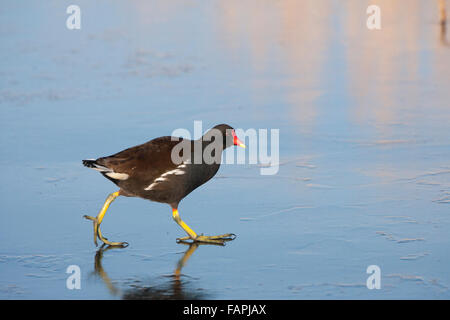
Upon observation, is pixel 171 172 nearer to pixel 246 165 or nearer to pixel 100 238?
pixel 100 238

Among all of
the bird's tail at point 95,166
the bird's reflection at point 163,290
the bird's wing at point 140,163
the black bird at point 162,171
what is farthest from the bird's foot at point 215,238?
the bird's tail at point 95,166

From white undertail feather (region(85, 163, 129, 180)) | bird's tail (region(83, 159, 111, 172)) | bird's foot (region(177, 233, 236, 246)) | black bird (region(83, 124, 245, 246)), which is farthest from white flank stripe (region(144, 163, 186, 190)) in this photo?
bird's foot (region(177, 233, 236, 246))

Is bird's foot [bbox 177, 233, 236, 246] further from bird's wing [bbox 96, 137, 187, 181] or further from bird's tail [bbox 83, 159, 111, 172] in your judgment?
bird's tail [bbox 83, 159, 111, 172]

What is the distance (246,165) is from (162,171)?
2142 millimetres

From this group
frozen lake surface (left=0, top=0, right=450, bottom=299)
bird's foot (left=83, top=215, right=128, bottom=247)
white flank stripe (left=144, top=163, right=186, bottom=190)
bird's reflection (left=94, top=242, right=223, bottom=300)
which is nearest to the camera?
bird's reflection (left=94, top=242, right=223, bottom=300)

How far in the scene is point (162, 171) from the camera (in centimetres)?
686

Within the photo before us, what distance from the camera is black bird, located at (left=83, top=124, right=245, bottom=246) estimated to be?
269 inches

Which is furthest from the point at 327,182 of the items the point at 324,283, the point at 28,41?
the point at 28,41

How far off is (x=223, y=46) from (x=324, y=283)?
32.6 ft

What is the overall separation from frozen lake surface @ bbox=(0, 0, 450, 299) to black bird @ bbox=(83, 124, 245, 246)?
0.22 metres

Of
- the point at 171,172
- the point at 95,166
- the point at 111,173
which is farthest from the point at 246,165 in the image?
the point at 95,166
